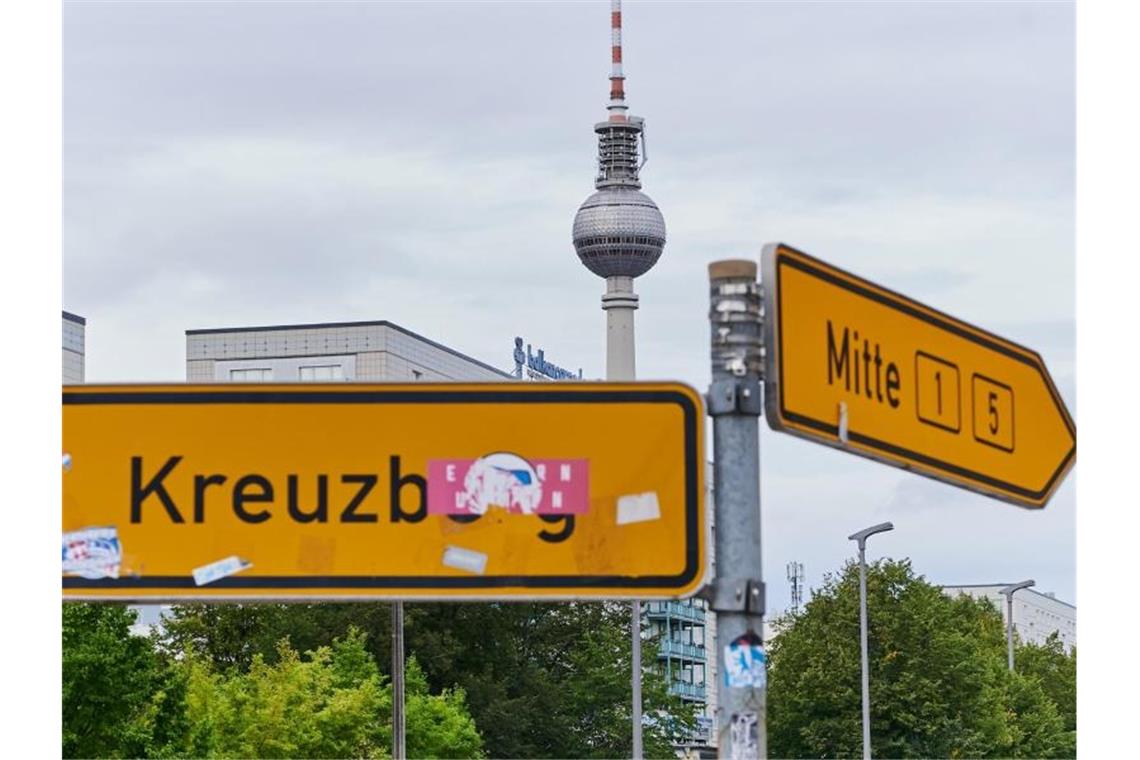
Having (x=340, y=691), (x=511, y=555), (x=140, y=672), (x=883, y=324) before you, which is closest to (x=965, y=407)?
(x=883, y=324)

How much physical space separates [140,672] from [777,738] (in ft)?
109

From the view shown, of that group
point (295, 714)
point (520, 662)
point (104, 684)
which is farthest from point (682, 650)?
point (104, 684)

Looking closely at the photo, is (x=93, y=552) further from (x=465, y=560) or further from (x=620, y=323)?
(x=620, y=323)

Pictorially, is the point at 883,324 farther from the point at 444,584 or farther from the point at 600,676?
the point at 600,676

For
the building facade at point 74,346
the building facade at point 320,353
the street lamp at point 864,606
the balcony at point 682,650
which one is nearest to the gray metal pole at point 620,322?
the balcony at point 682,650

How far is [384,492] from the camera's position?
6133mm

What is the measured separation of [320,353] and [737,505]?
4479 inches

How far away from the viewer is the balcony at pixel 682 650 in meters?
140

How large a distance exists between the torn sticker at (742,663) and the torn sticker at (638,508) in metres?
0.59

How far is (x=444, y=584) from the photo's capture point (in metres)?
6.08

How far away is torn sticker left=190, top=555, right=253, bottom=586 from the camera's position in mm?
6152

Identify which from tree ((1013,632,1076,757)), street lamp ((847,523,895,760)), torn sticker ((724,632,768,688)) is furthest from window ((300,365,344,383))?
torn sticker ((724,632,768,688))

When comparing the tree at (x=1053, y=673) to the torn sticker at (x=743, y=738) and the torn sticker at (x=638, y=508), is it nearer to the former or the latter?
the torn sticker at (x=743, y=738)

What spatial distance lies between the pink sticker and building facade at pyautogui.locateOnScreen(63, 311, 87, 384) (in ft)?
304
